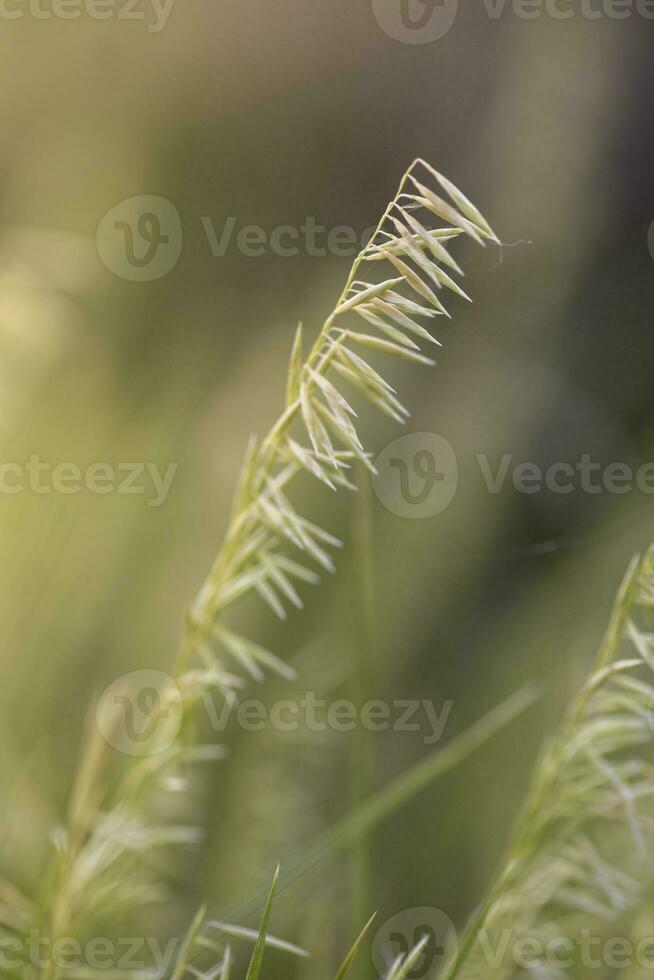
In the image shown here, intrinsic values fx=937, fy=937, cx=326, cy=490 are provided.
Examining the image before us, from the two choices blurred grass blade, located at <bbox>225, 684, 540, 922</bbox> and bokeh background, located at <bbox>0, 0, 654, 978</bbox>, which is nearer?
blurred grass blade, located at <bbox>225, 684, 540, 922</bbox>

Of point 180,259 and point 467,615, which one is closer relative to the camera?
point 467,615

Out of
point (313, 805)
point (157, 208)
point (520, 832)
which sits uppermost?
point (157, 208)

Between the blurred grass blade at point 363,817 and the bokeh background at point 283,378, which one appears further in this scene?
the bokeh background at point 283,378

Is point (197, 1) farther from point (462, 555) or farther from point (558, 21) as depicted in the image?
point (462, 555)

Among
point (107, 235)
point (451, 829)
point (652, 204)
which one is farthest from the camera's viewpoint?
point (107, 235)

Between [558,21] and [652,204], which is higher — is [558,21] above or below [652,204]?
above

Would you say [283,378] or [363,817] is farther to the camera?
[283,378]

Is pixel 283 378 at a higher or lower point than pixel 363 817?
higher

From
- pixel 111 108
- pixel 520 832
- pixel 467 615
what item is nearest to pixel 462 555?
pixel 467 615
